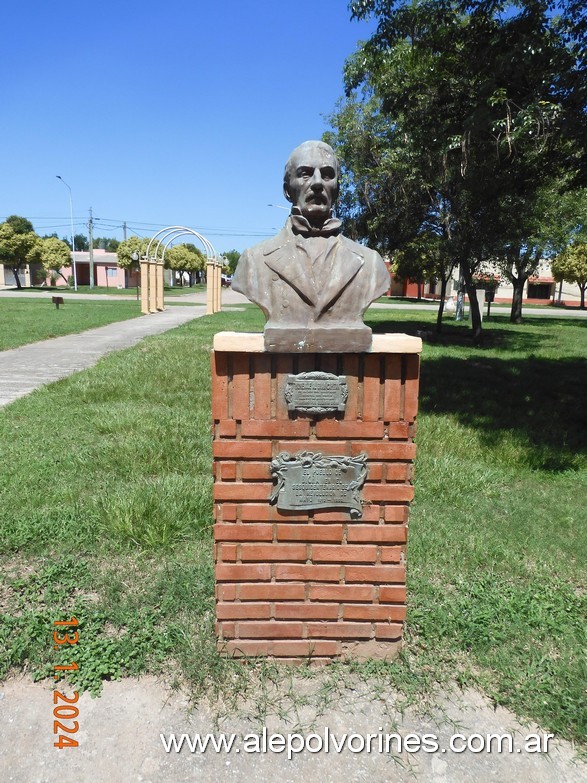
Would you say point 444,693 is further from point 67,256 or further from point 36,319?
point 67,256

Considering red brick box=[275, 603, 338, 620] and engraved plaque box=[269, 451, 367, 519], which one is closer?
engraved plaque box=[269, 451, 367, 519]

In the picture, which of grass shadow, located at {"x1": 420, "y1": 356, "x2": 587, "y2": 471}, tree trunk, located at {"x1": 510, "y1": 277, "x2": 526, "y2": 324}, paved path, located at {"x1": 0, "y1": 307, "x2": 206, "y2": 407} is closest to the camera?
grass shadow, located at {"x1": 420, "y1": 356, "x2": 587, "y2": 471}

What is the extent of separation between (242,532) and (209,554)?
105 centimetres

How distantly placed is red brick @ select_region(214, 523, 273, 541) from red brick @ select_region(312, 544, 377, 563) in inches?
8.9

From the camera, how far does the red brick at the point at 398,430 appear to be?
7.93ft

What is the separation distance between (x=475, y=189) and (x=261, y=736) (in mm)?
7905

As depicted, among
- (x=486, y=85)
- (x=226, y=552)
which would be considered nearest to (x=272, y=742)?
(x=226, y=552)

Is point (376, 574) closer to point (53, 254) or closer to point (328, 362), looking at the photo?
point (328, 362)

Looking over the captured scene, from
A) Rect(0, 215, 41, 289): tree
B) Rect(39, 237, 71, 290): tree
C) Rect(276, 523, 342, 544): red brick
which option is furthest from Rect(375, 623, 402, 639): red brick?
Rect(39, 237, 71, 290): tree

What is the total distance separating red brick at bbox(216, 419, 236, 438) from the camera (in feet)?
7.86

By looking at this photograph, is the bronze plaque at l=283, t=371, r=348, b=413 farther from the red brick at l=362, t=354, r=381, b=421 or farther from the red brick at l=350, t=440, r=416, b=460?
the red brick at l=350, t=440, r=416, b=460

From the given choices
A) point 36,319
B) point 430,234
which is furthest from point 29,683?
point 36,319

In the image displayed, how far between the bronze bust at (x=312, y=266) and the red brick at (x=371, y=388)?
0.15 metres
